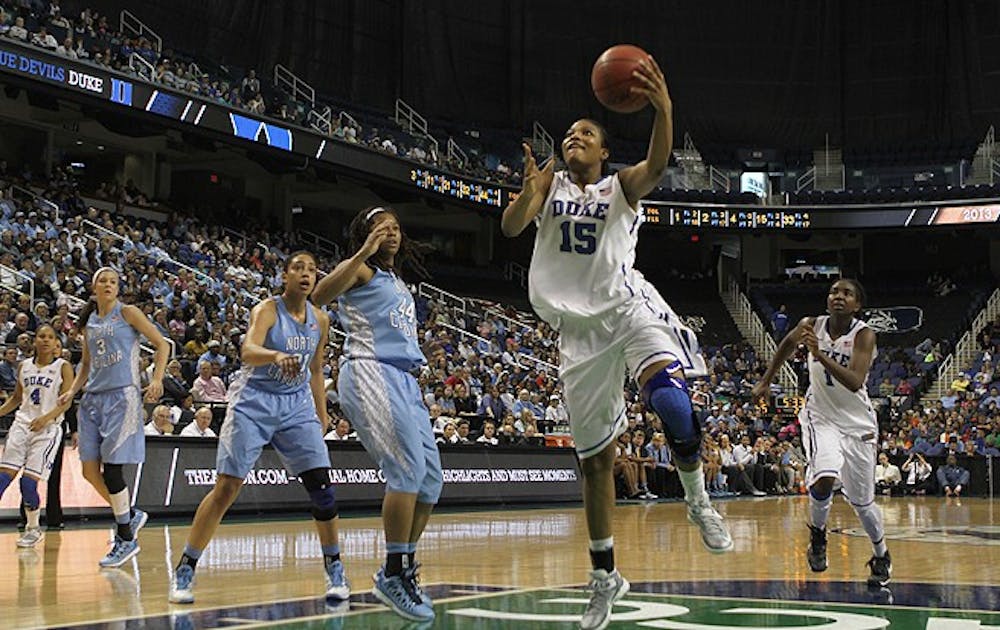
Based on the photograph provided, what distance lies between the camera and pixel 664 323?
588cm

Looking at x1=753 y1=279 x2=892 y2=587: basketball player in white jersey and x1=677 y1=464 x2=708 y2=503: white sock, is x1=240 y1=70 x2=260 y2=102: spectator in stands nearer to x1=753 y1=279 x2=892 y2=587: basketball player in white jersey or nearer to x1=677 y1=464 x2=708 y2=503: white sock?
x1=753 y1=279 x2=892 y2=587: basketball player in white jersey

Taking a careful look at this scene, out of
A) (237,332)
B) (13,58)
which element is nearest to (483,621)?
(237,332)

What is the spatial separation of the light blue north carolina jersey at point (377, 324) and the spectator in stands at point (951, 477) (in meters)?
22.4

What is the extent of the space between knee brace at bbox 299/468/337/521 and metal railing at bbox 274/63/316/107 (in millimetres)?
24732

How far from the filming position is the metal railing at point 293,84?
31.2 m

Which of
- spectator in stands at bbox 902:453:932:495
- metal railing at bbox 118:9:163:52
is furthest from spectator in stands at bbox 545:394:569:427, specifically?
metal railing at bbox 118:9:163:52

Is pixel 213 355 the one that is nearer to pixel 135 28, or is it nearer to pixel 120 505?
pixel 120 505

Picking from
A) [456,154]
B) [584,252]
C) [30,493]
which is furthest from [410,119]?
[584,252]

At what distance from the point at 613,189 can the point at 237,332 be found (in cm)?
1372

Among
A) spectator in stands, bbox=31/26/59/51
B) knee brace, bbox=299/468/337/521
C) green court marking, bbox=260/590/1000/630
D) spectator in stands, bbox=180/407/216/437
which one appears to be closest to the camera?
green court marking, bbox=260/590/1000/630

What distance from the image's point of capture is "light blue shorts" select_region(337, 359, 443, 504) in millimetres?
6316

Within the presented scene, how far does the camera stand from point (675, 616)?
20.1 feet

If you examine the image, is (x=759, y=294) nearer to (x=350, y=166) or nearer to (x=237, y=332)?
(x=350, y=166)

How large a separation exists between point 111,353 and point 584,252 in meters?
4.62
